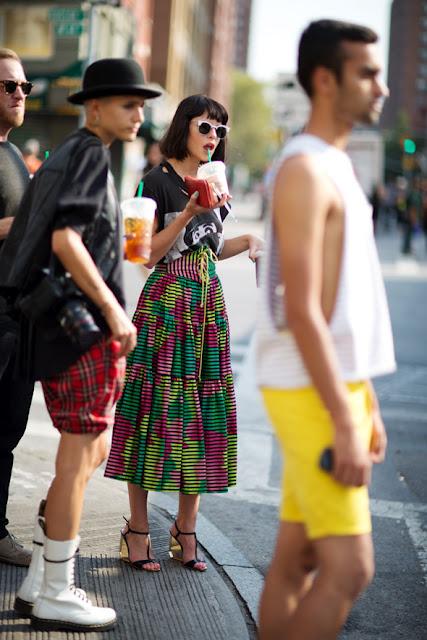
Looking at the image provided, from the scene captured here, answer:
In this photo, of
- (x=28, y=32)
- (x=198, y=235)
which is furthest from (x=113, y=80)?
(x=28, y=32)

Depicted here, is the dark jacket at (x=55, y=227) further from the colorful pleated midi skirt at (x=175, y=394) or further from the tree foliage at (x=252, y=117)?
Result: the tree foliage at (x=252, y=117)

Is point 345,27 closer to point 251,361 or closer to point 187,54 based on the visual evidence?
point 251,361

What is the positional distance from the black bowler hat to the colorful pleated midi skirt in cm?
113

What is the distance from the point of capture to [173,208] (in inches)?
166

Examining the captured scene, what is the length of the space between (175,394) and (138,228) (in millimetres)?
953

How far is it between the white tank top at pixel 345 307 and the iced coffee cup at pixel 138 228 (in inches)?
34.7

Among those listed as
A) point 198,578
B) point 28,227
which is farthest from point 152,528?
point 28,227

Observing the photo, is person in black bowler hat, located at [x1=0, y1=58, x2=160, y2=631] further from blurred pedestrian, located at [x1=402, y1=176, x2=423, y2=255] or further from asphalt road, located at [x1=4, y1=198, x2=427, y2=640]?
blurred pedestrian, located at [x1=402, y1=176, x2=423, y2=255]

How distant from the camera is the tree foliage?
130m

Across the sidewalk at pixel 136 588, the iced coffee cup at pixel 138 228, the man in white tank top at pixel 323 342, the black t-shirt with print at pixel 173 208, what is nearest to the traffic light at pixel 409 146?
the sidewalk at pixel 136 588

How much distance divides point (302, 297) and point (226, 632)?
1.74 m

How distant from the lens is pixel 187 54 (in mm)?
56250

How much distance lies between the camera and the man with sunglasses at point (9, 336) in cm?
393

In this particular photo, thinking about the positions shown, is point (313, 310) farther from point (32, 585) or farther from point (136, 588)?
point (136, 588)
